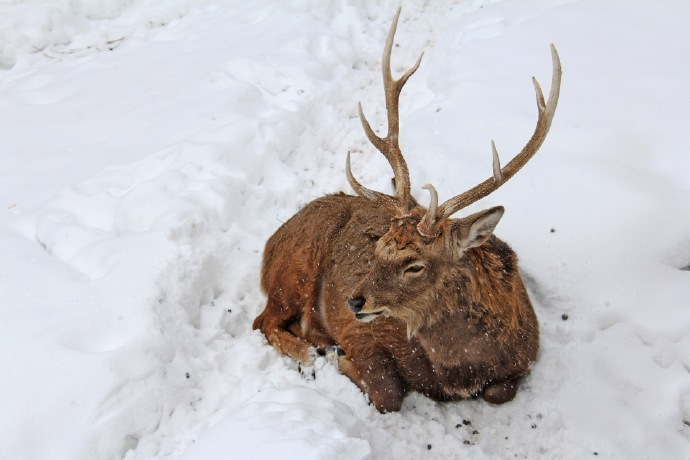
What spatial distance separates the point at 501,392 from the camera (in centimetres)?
423

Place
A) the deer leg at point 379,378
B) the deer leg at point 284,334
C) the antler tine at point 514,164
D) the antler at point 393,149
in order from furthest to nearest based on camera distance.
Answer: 1. the deer leg at point 284,334
2. the deer leg at point 379,378
3. the antler at point 393,149
4. the antler tine at point 514,164

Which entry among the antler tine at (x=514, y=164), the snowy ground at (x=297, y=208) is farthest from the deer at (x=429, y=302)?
the snowy ground at (x=297, y=208)

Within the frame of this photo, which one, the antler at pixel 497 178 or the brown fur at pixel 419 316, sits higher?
the antler at pixel 497 178

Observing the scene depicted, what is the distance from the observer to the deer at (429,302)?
3912mm

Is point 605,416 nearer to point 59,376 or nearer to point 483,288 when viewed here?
point 483,288

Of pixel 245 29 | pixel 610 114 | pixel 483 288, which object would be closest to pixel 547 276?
pixel 483 288

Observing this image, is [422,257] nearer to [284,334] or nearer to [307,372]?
[307,372]

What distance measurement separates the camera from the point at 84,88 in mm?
8359

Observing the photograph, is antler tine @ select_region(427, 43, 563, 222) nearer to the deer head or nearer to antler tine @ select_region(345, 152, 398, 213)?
the deer head

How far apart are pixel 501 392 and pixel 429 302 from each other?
0.82m

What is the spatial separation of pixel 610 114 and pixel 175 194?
4.23 m

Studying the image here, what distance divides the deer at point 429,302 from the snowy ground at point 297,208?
7.2 inches

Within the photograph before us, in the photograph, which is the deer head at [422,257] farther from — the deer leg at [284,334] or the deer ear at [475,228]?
the deer leg at [284,334]

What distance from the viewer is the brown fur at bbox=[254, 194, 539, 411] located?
4.02 meters
